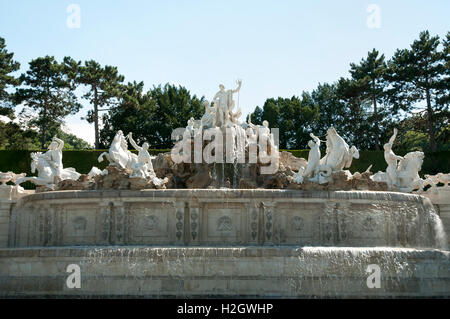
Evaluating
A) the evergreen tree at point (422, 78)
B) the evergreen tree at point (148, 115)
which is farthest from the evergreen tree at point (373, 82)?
the evergreen tree at point (148, 115)

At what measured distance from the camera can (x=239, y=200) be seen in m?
21.0

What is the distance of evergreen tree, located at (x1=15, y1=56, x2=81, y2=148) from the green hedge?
10.5 meters

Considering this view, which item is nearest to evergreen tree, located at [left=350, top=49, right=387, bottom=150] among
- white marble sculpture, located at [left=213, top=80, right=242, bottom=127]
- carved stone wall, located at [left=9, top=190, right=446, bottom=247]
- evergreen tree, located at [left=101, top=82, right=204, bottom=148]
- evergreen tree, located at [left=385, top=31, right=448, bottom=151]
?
evergreen tree, located at [left=385, top=31, right=448, bottom=151]

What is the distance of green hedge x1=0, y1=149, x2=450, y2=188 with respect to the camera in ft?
133

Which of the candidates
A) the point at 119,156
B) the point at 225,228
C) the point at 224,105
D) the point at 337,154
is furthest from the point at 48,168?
the point at 337,154

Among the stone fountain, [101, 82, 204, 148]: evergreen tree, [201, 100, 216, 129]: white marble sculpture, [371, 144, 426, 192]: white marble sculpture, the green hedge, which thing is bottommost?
the stone fountain

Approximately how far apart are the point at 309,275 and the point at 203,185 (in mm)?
8056

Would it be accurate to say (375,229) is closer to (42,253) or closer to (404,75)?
(42,253)

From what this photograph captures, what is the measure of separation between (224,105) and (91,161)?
14.9 m

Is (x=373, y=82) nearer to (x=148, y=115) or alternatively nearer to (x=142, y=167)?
(x=148, y=115)

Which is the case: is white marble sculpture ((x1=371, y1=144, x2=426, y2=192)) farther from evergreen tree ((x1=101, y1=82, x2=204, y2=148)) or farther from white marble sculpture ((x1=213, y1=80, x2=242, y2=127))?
evergreen tree ((x1=101, y1=82, x2=204, y2=148))

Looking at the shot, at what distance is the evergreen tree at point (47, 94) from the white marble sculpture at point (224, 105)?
2458 centimetres
